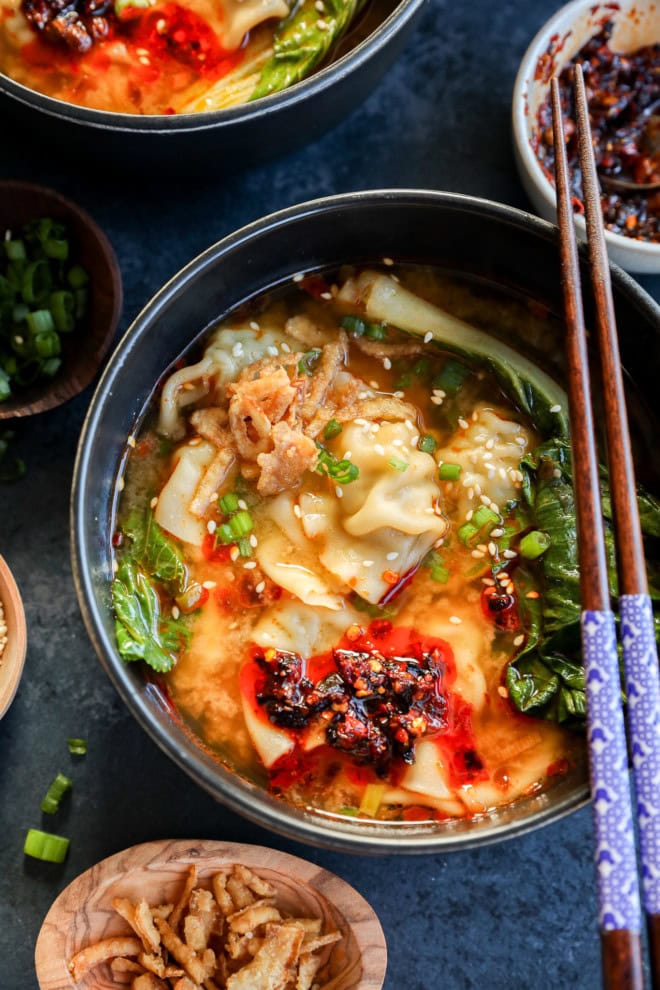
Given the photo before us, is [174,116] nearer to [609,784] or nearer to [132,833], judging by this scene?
[609,784]

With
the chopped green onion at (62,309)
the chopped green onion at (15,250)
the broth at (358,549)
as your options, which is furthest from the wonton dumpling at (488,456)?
the chopped green onion at (15,250)

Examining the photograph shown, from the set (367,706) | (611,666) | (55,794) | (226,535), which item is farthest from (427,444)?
(55,794)

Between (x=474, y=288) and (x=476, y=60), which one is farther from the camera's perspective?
(x=476, y=60)

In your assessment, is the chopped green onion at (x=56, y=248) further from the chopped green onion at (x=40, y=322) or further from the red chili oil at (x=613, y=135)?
the red chili oil at (x=613, y=135)

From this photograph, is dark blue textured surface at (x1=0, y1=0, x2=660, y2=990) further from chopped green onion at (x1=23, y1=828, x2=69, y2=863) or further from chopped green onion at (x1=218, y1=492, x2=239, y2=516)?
chopped green onion at (x1=218, y1=492, x2=239, y2=516)

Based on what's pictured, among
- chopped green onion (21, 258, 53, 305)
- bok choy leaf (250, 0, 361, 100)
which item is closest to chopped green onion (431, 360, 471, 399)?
bok choy leaf (250, 0, 361, 100)

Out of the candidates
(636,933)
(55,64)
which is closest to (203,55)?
(55,64)

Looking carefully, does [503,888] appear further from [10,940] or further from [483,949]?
[10,940]
